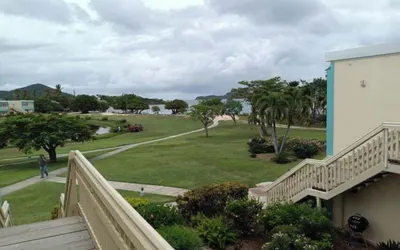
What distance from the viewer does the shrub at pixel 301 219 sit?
9156 mm

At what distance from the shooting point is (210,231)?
9367 mm

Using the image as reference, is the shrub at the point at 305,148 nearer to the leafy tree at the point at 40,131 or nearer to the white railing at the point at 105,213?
the leafy tree at the point at 40,131

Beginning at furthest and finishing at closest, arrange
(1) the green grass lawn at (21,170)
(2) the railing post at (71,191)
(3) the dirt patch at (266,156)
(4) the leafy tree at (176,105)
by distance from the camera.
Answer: (4) the leafy tree at (176,105) < (3) the dirt patch at (266,156) < (1) the green grass lawn at (21,170) < (2) the railing post at (71,191)

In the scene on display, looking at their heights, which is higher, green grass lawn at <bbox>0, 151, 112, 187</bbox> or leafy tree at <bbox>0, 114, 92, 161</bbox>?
leafy tree at <bbox>0, 114, 92, 161</bbox>

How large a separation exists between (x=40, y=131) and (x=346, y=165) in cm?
2425

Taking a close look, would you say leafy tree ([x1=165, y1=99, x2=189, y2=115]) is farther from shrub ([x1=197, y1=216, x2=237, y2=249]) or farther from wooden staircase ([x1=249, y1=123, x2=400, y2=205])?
shrub ([x1=197, y1=216, x2=237, y2=249])

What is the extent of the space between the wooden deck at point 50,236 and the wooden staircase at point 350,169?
22.0 feet

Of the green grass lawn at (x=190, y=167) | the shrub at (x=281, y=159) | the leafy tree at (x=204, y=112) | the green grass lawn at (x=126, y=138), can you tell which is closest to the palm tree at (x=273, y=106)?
the shrub at (x=281, y=159)

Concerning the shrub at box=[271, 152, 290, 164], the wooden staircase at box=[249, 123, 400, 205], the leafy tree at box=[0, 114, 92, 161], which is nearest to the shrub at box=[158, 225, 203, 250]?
the wooden staircase at box=[249, 123, 400, 205]

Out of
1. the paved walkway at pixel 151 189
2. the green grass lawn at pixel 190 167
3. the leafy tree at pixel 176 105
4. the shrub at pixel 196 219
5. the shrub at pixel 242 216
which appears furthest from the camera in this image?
the leafy tree at pixel 176 105

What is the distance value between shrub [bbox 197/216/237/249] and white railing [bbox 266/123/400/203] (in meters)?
2.77

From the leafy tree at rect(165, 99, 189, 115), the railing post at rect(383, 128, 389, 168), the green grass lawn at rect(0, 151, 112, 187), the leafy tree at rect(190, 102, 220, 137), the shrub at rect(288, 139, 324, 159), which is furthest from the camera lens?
the leafy tree at rect(165, 99, 189, 115)

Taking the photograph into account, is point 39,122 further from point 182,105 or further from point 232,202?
point 182,105

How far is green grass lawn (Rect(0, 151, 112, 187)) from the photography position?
2235cm
